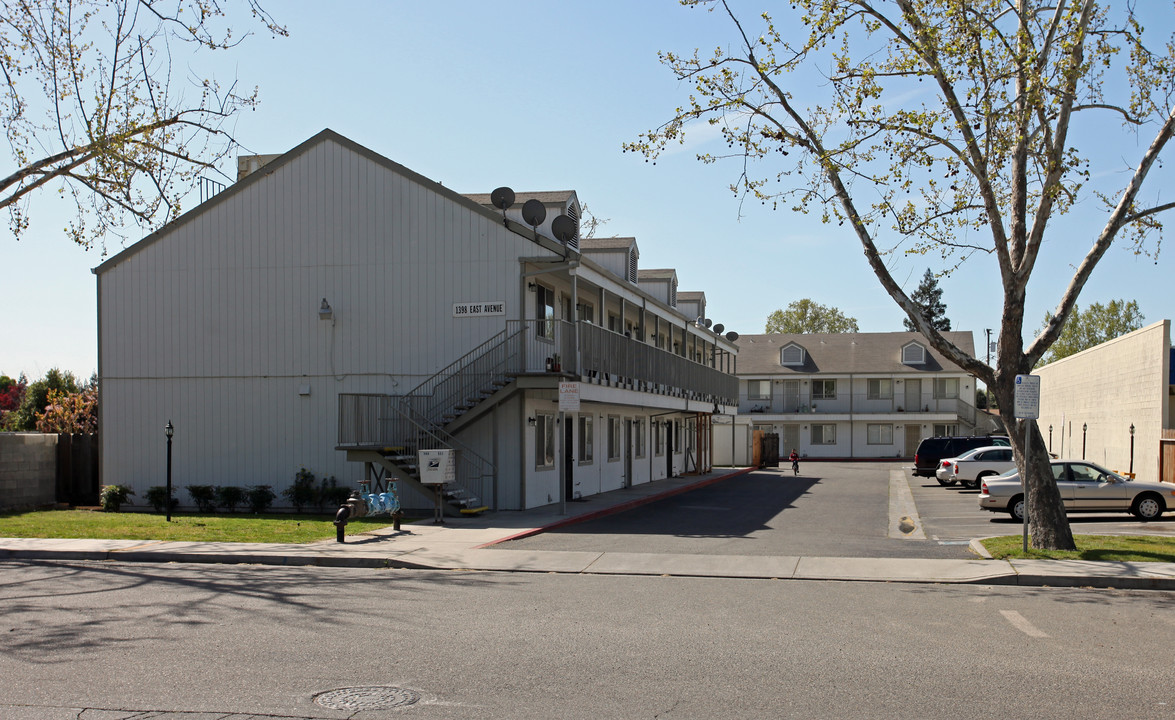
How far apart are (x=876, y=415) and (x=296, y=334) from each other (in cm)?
4624

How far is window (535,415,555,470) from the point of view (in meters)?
23.5

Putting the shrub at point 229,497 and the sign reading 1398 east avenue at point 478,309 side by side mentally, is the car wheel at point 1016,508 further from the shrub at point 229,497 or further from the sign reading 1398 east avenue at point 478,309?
the shrub at point 229,497

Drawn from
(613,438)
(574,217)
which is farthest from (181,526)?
(613,438)

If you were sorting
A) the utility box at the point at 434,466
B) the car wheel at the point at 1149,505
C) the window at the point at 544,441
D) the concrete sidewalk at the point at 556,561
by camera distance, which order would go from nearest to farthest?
1. the concrete sidewalk at the point at 556,561
2. the utility box at the point at 434,466
3. the car wheel at the point at 1149,505
4. the window at the point at 544,441

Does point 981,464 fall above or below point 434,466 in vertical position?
below

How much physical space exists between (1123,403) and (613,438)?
15.6 metres

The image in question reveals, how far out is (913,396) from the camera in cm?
6316

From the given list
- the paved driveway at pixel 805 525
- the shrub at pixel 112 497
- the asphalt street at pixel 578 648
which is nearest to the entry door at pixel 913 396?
the paved driveway at pixel 805 525

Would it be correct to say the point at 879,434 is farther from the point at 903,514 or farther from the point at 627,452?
the point at 903,514

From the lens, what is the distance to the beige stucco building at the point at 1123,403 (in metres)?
26.0

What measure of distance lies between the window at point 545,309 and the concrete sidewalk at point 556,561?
7.32 metres

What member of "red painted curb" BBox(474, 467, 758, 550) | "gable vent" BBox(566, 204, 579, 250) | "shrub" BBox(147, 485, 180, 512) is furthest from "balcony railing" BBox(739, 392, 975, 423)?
"shrub" BBox(147, 485, 180, 512)

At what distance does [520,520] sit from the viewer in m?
19.7

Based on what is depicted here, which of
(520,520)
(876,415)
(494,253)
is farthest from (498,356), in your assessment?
(876,415)
